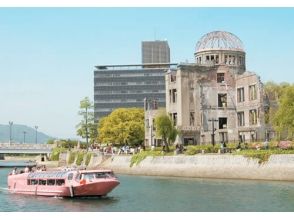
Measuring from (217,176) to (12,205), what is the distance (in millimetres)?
31545

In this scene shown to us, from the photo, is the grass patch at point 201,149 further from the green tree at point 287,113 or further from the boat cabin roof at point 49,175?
the boat cabin roof at point 49,175

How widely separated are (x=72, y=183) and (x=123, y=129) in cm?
7513

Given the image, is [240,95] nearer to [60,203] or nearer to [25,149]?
[60,203]

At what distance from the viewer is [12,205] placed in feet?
182

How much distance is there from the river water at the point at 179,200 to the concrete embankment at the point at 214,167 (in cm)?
332

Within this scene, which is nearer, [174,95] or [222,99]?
[222,99]

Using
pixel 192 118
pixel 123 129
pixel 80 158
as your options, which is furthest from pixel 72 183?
pixel 123 129


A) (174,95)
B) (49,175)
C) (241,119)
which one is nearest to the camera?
(49,175)

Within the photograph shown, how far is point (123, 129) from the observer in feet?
442

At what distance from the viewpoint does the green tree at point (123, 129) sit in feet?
440

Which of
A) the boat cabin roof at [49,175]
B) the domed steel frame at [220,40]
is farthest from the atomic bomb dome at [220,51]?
the boat cabin roof at [49,175]

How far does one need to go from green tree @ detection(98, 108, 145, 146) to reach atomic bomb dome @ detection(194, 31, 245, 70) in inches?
873

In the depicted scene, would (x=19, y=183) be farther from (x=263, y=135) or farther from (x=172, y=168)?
(x=263, y=135)

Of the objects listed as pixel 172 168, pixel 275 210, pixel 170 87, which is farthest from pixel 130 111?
pixel 275 210
